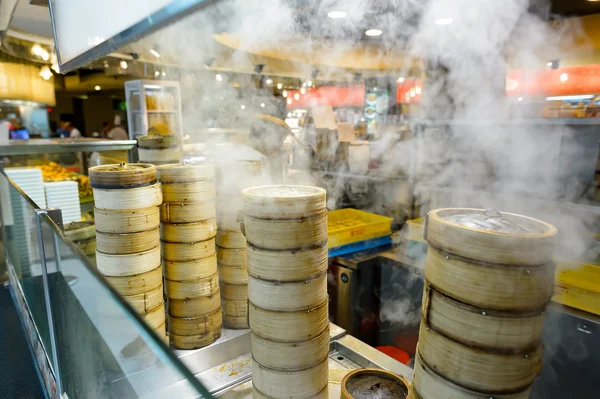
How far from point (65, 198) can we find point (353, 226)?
2.56m

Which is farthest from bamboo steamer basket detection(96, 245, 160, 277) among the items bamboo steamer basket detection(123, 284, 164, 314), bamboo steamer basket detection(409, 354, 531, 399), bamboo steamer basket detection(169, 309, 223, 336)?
bamboo steamer basket detection(409, 354, 531, 399)

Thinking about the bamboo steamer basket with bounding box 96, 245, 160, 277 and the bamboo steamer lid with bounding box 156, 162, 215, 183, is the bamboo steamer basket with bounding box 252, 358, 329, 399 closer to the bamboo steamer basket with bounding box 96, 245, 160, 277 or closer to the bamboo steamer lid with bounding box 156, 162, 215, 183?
the bamboo steamer basket with bounding box 96, 245, 160, 277

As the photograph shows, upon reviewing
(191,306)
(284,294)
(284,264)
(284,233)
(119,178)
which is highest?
(119,178)

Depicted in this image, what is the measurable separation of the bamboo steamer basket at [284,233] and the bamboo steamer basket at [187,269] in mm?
794

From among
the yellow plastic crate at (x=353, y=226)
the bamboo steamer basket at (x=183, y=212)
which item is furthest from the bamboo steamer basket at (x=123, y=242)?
the yellow plastic crate at (x=353, y=226)

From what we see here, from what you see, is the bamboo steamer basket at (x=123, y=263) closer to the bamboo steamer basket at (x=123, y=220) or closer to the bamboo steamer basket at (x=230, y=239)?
the bamboo steamer basket at (x=123, y=220)

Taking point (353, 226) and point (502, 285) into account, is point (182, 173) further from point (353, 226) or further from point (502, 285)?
point (353, 226)

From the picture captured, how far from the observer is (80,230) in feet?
10.2

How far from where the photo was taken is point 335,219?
363 centimetres

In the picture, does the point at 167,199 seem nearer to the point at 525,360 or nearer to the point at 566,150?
the point at 525,360

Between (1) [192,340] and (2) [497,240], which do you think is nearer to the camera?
(2) [497,240]

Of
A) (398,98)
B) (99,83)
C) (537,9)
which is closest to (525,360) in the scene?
(537,9)

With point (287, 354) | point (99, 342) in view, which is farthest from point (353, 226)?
point (99, 342)

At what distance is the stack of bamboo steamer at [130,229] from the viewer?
1.78 meters
